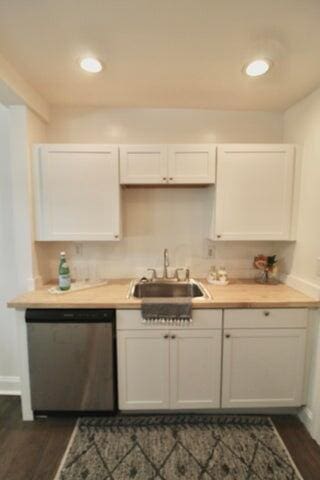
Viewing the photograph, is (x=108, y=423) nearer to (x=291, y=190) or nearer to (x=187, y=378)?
(x=187, y=378)

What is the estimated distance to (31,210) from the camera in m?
1.97

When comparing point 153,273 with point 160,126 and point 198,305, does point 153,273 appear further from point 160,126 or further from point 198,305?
point 160,126

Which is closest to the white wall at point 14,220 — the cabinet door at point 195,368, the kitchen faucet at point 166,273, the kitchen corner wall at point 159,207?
the kitchen corner wall at point 159,207

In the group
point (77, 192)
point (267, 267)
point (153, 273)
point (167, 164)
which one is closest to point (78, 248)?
point (77, 192)

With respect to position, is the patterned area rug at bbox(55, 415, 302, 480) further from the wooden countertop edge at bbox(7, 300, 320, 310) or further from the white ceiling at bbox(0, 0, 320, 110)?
the white ceiling at bbox(0, 0, 320, 110)

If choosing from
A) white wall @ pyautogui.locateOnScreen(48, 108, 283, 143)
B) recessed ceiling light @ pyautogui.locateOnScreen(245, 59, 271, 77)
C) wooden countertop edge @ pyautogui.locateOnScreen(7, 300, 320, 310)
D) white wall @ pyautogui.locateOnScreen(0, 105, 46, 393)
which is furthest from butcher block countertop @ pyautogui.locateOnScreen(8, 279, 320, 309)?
recessed ceiling light @ pyautogui.locateOnScreen(245, 59, 271, 77)

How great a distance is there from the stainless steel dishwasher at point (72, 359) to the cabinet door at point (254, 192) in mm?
1235

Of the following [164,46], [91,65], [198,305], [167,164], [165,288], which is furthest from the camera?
[165,288]

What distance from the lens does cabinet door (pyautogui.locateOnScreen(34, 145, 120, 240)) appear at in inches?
76.8

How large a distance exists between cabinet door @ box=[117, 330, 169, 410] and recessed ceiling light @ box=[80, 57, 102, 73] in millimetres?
1803

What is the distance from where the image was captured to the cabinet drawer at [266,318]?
1730 millimetres

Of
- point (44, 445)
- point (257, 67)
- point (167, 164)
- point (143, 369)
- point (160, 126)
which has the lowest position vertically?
point (44, 445)

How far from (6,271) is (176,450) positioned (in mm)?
1893

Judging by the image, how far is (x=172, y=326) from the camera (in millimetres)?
1729
